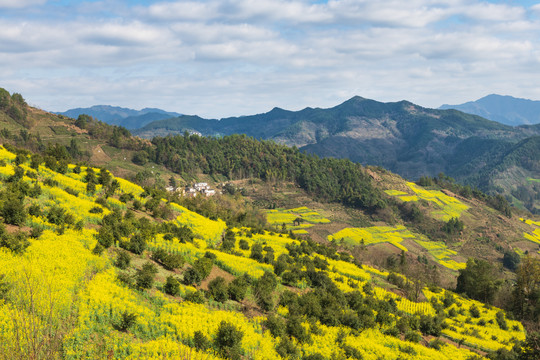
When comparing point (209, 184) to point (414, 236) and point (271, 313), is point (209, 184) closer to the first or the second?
point (414, 236)

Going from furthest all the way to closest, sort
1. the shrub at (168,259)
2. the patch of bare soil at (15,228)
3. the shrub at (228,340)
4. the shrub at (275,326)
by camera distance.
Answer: the shrub at (168,259)
the patch of bare soil at (15,228)
the shrub at (275,326)
the shrub at (228,340)

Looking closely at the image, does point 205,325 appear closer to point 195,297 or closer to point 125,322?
point 195,297

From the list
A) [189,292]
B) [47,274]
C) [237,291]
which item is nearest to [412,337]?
[237,291]

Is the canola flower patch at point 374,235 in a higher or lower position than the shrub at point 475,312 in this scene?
lower

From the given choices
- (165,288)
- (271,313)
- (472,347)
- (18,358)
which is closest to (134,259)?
(165,288)

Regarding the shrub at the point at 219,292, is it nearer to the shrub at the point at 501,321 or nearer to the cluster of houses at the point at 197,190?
the shrub at the point at 501,321

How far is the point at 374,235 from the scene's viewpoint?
130 m

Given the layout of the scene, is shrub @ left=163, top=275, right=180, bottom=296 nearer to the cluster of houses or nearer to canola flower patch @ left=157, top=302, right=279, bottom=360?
canola flower patch @ left=157, top=302, right=279, bottom=360

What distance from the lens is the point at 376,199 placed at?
15900 centimetres

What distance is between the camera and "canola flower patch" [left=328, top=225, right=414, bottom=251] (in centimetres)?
11839

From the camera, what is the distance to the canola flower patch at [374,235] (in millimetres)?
118387

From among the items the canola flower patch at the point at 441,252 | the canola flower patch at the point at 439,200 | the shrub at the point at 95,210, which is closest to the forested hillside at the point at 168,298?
the shrub at the point at 95,210

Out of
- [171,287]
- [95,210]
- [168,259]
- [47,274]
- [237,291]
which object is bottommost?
[237,291]

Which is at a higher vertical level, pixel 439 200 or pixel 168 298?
pixel 168 298
